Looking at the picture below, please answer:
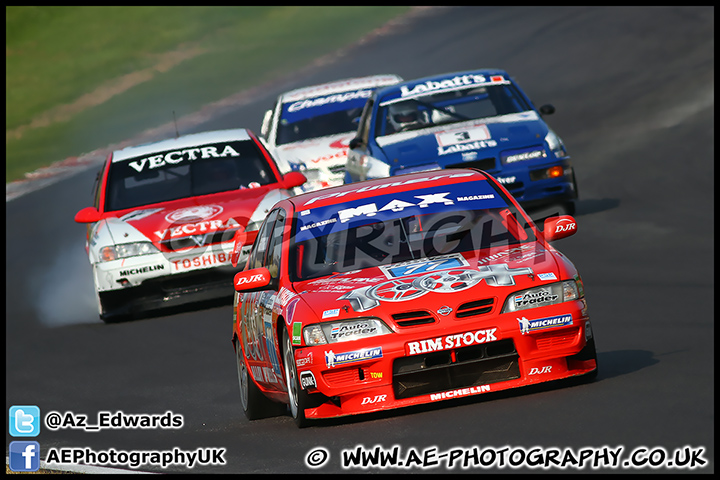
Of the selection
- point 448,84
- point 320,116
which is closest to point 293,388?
point 448,84

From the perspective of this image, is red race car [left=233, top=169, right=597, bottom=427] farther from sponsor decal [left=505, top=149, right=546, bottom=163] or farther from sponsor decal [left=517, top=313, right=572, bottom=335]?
sponsor decal [left=505, top=149, right=546, bottom=163]

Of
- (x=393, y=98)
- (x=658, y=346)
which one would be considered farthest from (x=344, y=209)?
(x=393, y=98)

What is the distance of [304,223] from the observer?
27.8ft

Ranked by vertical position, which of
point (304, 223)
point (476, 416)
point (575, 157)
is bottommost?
point (575, 157)

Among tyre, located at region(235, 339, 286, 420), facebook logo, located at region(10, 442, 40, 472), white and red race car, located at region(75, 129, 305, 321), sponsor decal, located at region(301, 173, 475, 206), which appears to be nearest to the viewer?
facebook logo, located at region(10, 442, 40, 472)

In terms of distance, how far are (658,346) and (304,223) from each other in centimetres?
238

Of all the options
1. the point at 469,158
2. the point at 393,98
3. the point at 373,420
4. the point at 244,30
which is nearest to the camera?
the point at 373,420

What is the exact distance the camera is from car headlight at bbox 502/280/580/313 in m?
7.36

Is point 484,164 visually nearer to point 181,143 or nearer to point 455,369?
point 181,143

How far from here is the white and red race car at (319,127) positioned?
57.6 feet

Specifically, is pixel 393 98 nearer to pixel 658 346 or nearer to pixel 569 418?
pixel 658 346

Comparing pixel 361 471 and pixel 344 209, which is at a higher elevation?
pixel 344 209

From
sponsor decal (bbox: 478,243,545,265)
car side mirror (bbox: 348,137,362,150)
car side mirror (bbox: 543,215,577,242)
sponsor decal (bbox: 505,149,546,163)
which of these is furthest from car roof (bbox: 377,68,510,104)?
sponsor decal (bbox: 478,243,545,265)

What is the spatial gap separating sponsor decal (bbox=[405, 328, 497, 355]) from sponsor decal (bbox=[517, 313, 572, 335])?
0.18 m
